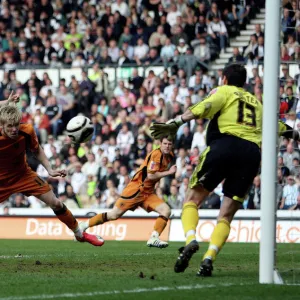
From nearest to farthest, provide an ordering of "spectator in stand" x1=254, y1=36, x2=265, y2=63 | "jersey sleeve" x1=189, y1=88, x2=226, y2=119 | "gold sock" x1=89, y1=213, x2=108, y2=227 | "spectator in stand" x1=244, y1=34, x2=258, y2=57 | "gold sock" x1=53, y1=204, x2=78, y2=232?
"jersey sleeve" x1=189, y1=88, x2=226, y2=119, "gold sock" x1=53, y1=204, x2=78, y2=232, "gold sock" x1=89, y1=213, x2=108, y2=227, "spectator in stand" x1=254, y1=36, x2=265, y2=63, "spectator in stand" x1=244, y1=34, x2=258, y2=57

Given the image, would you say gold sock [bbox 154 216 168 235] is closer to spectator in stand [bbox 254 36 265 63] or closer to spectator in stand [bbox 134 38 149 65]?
spectator in stand [bbox 254 36 265 63]

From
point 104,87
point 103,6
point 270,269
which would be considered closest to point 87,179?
point 104,87

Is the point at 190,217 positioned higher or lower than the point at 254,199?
higher

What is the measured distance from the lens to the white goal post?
8.98 meters

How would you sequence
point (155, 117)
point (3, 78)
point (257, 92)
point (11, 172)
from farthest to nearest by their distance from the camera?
point (3, 78) → point (155, 117) → point (257, 92) → point (11, 172)

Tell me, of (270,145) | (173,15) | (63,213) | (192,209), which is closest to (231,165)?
(192,209)

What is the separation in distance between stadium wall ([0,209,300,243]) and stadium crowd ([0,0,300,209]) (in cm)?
115

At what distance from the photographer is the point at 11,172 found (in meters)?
11.8

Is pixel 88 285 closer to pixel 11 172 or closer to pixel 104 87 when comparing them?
pixel 11 172

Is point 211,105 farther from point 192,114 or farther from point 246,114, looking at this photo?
point 246,114

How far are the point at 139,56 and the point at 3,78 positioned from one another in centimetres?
411

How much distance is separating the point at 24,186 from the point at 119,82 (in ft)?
47.4

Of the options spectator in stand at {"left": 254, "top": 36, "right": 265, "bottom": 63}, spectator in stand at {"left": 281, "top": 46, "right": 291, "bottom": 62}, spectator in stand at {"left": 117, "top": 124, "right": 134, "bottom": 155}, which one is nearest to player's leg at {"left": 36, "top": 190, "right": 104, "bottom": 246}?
spectator in stand at {"left": 281, "top": 46, "right": 291, "bottom": 62}

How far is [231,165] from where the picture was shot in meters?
10.0
